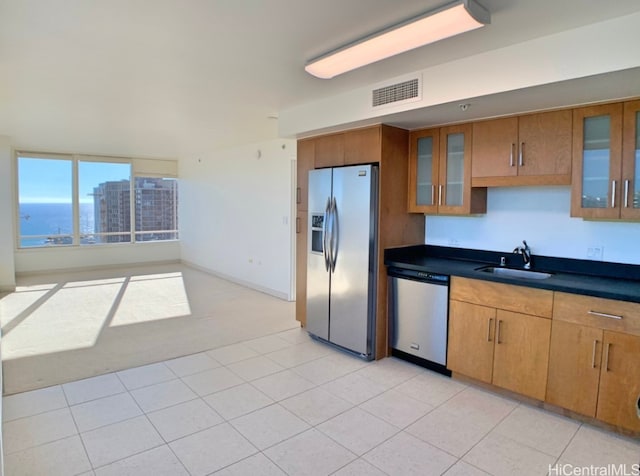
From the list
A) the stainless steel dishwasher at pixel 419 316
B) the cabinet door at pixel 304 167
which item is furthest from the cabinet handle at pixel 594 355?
the cabinet door at pixel 304 167

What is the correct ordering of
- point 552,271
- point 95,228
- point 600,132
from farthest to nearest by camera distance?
point 95,228 → point 552,271 → point 600,132

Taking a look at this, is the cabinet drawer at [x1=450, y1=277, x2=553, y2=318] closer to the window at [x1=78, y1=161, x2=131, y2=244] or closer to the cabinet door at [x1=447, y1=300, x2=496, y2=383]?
the cabinet door at [x1=447, y1=300, x2=496, y2=383]

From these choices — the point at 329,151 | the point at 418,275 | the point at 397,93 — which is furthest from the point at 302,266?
the point at 397,93

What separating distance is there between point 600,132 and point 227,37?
261 centimetres

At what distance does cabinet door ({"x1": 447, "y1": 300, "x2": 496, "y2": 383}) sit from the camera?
9.82 ft

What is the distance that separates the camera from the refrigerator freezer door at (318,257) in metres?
3.94

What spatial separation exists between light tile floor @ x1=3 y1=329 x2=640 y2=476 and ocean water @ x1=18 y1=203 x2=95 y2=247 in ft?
19.4

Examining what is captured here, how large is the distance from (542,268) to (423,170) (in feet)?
4.44

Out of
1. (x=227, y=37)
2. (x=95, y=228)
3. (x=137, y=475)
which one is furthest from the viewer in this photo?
(x=95, y=228)

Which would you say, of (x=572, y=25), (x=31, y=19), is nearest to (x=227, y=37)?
(x=31, y=19)

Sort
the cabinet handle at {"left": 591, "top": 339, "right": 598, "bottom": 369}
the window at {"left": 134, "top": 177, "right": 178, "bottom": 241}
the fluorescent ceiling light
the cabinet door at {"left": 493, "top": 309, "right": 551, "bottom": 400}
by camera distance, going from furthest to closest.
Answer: the window at {"left": 134, "top": 177, "right": 178, "bottom": 241}, the cabinet door at {"left": 493, "top": 309, "right": 551, "bottom": 400}, the cabinet handle at {"left": 591, "top": 339, "right": 598, "bottom": 369}, the fluorescent ceiling light

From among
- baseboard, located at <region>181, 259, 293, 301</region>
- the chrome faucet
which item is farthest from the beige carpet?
the chrome faucet

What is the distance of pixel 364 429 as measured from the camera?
2.54 metres

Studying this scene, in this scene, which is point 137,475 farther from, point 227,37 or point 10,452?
point 227,37
